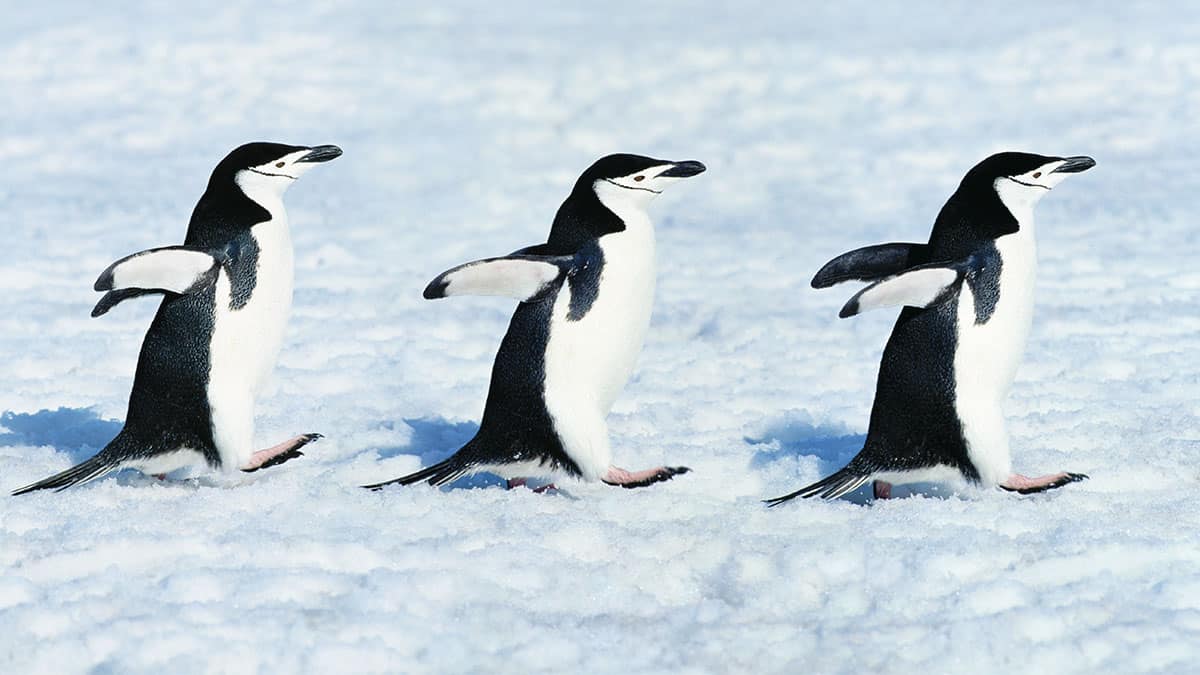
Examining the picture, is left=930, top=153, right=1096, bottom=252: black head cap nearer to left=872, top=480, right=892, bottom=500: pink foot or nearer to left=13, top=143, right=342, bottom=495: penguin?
left=872, top=480, right=892, bottom=500: pink foot

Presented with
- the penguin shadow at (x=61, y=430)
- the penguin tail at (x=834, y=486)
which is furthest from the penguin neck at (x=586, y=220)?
the penguin shadow at (x=61, y=430)

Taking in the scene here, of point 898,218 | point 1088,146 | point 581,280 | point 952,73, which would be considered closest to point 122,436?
point 581,280

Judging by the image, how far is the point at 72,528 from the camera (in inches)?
120

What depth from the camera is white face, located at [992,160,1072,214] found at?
10.7ft

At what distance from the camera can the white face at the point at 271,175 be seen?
3.34 m

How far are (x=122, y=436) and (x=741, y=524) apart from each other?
1319 millimetres

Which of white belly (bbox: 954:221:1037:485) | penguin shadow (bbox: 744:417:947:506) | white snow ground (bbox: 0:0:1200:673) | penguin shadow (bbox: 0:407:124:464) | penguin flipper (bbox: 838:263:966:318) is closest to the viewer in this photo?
white snow ground (bbox: 0:0:1200:673)

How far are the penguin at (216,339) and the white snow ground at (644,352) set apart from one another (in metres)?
0.08

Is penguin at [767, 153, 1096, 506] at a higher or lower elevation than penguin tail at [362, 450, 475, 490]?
higher

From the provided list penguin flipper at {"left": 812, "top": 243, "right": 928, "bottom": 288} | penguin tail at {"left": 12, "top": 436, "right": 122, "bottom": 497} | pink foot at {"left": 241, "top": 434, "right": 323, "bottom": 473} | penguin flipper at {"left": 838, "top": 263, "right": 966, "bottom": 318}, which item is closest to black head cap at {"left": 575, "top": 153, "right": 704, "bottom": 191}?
penguin flipper at {"left": 812, "top": 243, "right": 928, "bottom": 288}

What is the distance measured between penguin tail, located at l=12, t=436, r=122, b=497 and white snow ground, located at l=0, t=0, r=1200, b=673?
53 mm

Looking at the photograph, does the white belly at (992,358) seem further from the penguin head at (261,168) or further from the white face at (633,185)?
the penguin head at (261,168)

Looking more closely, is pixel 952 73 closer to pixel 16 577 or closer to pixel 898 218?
pixel 898 218

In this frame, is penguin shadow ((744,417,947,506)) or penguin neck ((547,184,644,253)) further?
penguin shadow ((744,417,947,506))
